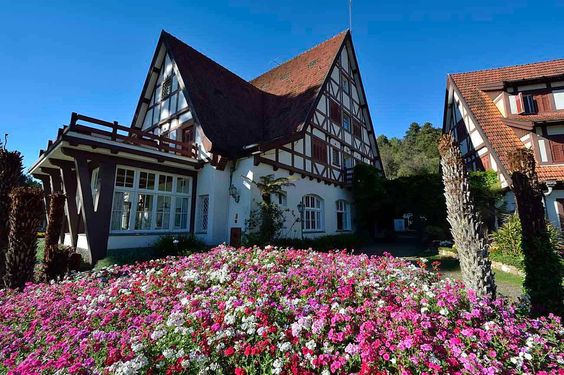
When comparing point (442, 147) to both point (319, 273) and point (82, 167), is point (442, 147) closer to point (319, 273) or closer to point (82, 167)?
point (319, 273)

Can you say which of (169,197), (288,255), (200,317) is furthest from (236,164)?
(200,317)

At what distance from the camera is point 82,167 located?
28.6ft

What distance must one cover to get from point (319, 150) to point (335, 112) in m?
3.51

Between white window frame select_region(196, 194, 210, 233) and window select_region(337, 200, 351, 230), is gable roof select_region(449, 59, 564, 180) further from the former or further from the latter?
white window frame select_region(196, 194, 210, 233)

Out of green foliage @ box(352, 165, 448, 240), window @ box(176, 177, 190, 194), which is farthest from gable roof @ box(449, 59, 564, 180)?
window @ box(176, 177, 190, 194)

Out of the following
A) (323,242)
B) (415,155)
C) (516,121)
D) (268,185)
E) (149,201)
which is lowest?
(323,242)

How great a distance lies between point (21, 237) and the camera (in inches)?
262

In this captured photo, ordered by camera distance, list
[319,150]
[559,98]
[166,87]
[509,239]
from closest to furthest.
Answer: [509,239] < [559,98] < [166,87] < [319,150]

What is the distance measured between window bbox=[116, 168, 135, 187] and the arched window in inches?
448

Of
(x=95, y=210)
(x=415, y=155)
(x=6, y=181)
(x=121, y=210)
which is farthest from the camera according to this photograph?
(x=415, y=155)

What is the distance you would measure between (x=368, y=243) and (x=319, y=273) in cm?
1397

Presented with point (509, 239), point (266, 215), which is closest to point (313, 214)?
point (266, 215)

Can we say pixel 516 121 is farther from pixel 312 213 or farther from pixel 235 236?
pixel 235 236

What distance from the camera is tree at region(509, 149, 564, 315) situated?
424 centimetres
